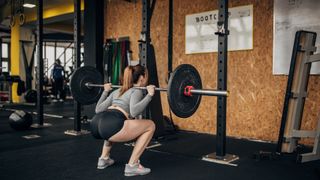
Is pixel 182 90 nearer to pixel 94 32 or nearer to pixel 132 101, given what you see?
pixel 132 101

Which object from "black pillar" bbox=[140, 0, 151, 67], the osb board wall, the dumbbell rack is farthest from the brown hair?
the osb board wall

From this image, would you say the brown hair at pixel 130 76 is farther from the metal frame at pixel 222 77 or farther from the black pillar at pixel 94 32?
the black pillar at pixel 94 32

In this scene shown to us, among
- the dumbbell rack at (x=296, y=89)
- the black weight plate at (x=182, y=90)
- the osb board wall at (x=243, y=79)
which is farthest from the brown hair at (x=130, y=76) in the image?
the osb board wall at (x=243, y=79)

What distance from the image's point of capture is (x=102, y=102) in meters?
2.39

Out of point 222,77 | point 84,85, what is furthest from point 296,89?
point 84,85

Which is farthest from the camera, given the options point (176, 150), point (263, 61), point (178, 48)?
point (178, 48)

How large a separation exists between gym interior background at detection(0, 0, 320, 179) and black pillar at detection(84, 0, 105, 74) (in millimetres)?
15

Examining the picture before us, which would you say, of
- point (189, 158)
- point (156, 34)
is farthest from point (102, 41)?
point (189, 158)

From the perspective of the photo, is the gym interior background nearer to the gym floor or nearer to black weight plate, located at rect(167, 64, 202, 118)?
the gym floor

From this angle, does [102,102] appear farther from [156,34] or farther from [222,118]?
[156,34]

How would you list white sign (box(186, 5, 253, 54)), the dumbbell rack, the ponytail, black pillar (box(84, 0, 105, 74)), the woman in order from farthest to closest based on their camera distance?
black pillar (box(84, 0, 105, 74)) → white sign (box(186, 5, 253, 54)) → the dumbbell rack → the ponytail → the woman

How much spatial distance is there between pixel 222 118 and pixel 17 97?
7.39 m

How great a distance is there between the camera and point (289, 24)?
316 cm

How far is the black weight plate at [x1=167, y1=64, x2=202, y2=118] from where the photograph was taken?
2.17 metres
